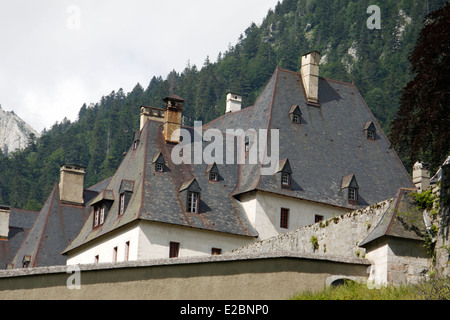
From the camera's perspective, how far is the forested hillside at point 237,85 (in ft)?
454

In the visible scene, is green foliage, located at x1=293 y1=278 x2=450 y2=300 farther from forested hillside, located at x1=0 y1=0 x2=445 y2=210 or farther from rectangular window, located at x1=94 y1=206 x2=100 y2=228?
forested hillside, located at x1=0 y1=0 x2=445 y2=210

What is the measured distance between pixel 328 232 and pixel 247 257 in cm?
868

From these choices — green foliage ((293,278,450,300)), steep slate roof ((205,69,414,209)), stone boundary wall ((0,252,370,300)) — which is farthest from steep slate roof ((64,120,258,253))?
green foliage ((293,278,450,300))

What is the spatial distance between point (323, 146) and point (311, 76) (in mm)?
4976

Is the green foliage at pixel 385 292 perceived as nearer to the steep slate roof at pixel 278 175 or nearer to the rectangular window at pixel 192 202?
the steep slate roof at pixel 278 175

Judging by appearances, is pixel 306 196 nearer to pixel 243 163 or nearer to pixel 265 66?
pixel 243 163

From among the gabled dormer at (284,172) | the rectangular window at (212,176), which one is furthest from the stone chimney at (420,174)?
the rectangular window at (212,176)

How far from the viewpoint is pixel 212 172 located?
49469 millimetres

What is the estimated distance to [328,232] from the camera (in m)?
29.8

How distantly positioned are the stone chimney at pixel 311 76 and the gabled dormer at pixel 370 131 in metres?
3.23

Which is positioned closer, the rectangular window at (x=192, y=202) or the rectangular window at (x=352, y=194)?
the rectangular window at (x=192, y=202)

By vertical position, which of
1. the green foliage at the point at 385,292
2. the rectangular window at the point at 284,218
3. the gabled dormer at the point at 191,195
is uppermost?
the gabled dormer at the point at 191,195

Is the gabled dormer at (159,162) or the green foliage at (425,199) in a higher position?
the gabled dormer at (159,162)

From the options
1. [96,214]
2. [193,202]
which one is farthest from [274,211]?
[96,214]
